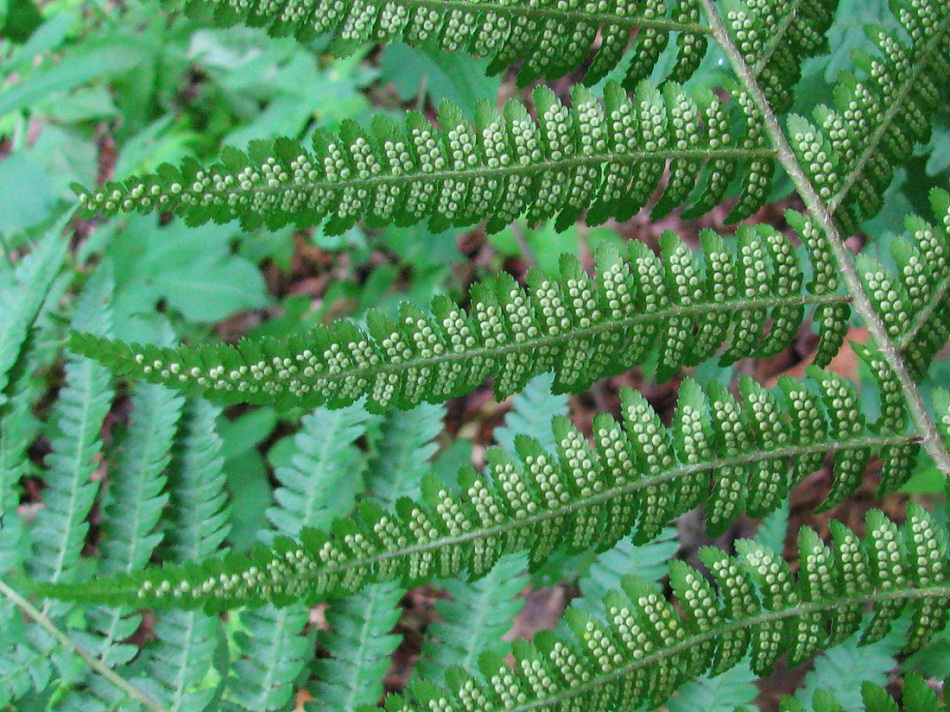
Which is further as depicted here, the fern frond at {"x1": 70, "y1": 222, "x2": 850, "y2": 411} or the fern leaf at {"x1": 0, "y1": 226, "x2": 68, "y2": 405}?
the fern leaf at {"x1": 0, "y1": 226, "x2": 68, "y2": 405}

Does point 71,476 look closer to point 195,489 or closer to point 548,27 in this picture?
point 195,489

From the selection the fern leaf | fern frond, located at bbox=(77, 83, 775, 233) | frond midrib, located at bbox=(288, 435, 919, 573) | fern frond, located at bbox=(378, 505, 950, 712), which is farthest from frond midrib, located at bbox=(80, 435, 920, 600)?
the fern leaf

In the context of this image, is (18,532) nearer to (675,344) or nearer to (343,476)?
(343,476)

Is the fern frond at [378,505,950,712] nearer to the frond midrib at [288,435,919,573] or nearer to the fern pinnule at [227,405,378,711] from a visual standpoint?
the frond midrib at [288,435,919,573]

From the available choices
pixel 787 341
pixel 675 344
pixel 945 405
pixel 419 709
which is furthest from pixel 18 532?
pixel 945 405

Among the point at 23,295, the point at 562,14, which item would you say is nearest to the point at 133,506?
the point at 23,295

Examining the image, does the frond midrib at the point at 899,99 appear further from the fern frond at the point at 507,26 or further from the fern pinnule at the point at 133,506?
the fern pinnule at the point at 133,506
